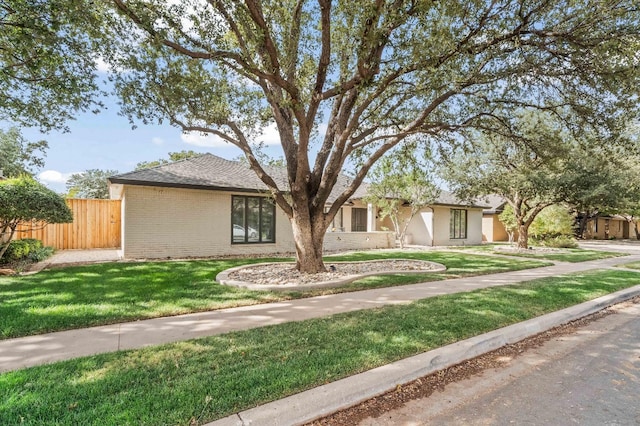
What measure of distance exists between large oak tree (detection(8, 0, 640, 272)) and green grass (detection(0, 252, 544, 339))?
8.80ft

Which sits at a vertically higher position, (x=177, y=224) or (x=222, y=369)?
(x=177, y=224)

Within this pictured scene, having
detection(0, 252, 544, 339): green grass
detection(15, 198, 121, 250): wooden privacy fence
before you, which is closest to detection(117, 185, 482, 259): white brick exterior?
detection(0, 252, 544, 339): green grass

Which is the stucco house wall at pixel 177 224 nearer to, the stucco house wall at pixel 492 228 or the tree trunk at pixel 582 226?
the stucco house wall at pixel 492 228

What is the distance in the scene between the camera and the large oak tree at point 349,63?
6.41 meters

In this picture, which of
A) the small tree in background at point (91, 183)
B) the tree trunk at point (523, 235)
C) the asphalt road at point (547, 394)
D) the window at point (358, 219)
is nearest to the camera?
the asphalt road at point (547, 394)

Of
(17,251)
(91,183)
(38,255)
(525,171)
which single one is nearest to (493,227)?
(525,171)

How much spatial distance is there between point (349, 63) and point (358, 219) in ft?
40.4

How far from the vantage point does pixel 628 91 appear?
738cm

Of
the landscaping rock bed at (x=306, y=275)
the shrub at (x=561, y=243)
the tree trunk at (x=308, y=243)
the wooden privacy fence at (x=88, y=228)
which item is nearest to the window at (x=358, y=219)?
the landscaping rock bed at (x=306, y=275)

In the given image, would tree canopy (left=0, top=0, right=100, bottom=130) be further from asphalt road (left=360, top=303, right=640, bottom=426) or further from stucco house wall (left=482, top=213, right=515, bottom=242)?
stucco house wall (left=482, top=213, right=515, bottom=242)

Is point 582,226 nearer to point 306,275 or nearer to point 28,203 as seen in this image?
point 306,275

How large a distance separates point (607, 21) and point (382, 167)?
979cm

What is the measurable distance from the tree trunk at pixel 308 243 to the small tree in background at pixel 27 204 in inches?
248

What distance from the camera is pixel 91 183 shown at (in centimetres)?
3762
